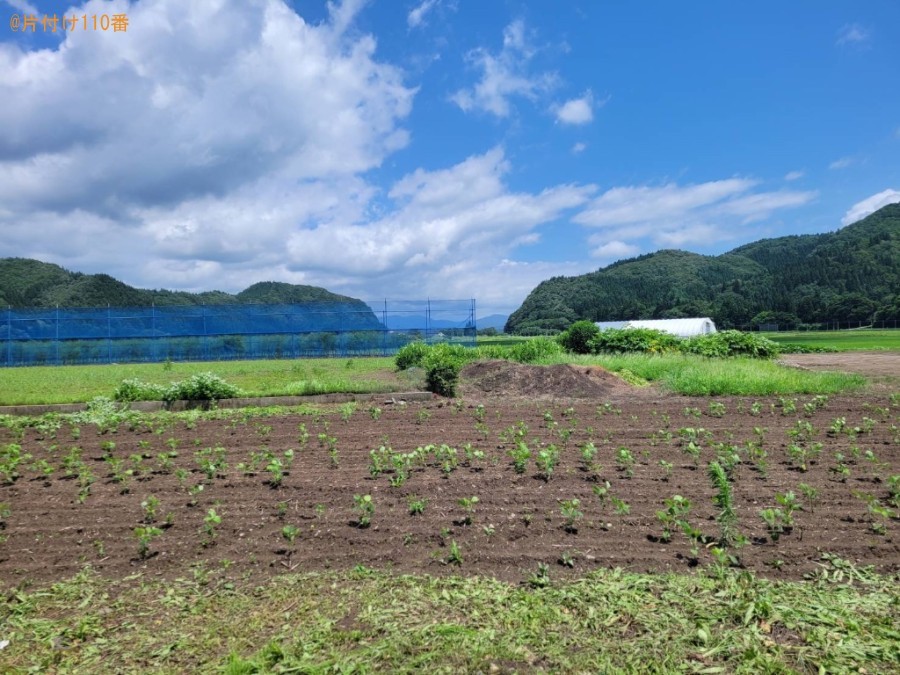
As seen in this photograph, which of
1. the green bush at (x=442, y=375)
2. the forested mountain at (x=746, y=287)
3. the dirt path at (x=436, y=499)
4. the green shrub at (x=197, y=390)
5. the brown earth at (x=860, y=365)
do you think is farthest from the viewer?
the forested mountain at (x=746, y=287)

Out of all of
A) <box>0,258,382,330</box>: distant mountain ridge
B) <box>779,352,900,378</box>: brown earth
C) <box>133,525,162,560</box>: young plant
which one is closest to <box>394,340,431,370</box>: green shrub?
<box>779,352,900,378</box>: brown earth

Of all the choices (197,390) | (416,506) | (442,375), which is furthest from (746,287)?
(416,506)

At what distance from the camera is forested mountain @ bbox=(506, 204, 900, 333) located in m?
64.8

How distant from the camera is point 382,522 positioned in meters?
3.93

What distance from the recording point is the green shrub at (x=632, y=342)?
1830 centimetres

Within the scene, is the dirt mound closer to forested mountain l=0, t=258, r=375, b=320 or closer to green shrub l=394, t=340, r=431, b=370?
green shrub l=394, t=340, r=431, b=370

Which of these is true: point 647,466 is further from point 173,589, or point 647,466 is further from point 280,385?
point 280,385

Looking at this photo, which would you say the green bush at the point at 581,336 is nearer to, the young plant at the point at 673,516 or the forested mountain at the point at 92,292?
the young plant at the point at 673,516

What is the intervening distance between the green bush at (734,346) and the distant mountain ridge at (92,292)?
24180mm

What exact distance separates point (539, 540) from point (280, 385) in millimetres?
9096

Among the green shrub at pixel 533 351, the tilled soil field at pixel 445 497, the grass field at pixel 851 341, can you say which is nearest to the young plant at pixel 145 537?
the tilled soil field at pixel 445 497

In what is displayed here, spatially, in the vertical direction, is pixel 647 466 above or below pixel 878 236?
below

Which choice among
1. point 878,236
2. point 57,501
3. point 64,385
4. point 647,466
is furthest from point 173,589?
point 878,236

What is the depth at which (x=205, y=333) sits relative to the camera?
2652 cm
